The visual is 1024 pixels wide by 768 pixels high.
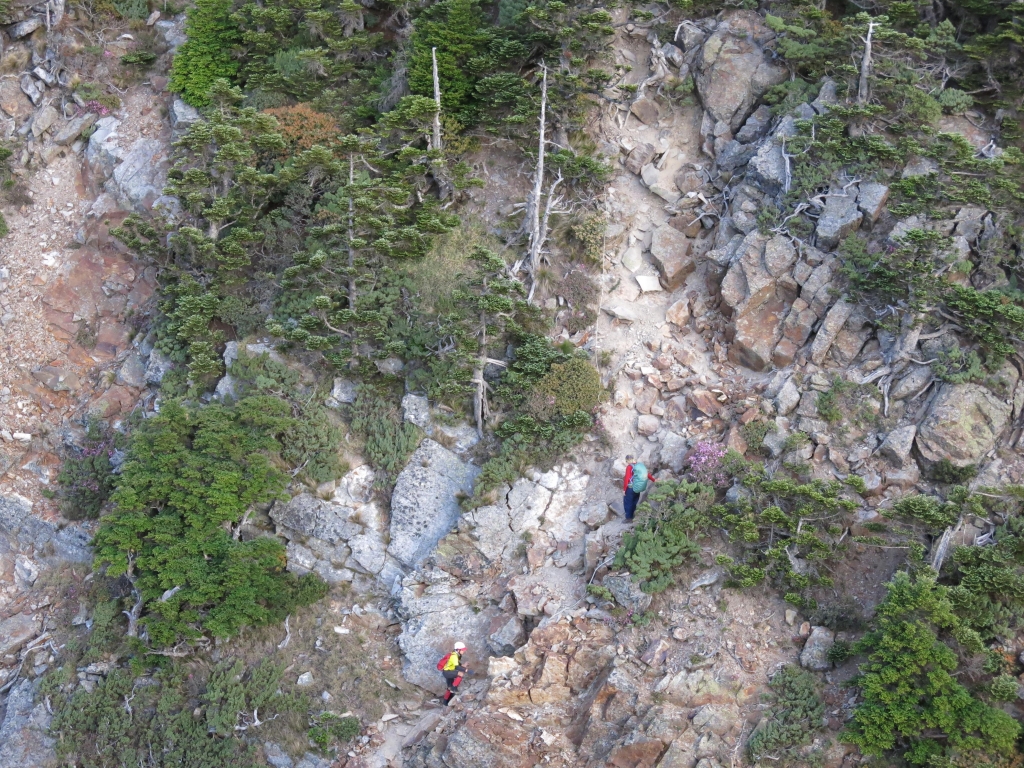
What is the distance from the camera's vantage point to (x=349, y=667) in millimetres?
18891

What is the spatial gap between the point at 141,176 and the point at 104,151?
140 cm

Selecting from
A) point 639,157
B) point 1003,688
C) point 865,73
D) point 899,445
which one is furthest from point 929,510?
point 639,157

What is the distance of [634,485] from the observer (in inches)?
731

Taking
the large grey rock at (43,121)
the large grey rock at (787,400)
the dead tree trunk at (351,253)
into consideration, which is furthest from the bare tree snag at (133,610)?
the large grey rock at (787,400)

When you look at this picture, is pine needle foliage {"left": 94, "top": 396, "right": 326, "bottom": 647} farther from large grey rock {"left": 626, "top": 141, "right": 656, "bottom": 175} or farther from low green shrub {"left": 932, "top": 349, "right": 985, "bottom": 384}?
low green shrub {"left": 932, "top": 349, "right": 985, "bottom": 384}

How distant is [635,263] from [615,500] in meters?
5.49

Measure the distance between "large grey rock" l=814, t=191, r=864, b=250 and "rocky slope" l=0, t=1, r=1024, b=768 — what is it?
50mm

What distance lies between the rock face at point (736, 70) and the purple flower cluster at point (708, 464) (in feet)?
25.8

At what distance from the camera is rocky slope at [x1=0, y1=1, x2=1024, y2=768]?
1702 cm

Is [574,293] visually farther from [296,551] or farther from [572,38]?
[296,551]

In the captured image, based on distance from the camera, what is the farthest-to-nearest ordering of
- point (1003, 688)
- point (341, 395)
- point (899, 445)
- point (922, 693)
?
point (341, 395) → point (899, 445) → point (922, 693) → point (1003, 688)

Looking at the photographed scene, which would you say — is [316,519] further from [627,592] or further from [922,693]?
[922,693]

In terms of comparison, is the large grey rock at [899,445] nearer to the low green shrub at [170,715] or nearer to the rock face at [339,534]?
the rock face at [339,534]

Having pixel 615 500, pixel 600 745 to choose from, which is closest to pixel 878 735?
pixel 600 745
